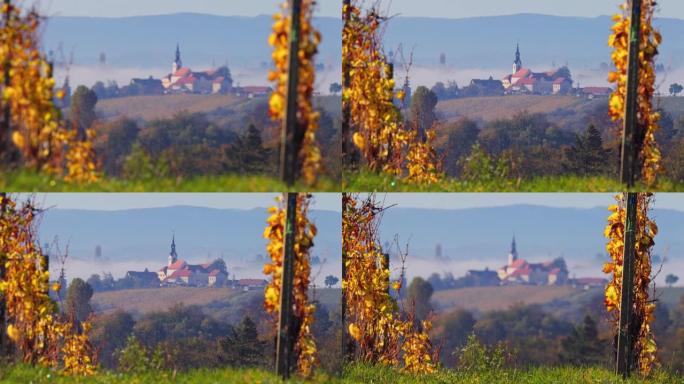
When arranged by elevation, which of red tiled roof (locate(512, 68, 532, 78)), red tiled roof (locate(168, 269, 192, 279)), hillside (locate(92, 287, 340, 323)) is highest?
red tiled roof (locate(512, 68, 532, 78))

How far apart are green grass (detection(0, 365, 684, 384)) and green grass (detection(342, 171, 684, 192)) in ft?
3.58

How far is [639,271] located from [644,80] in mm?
1138

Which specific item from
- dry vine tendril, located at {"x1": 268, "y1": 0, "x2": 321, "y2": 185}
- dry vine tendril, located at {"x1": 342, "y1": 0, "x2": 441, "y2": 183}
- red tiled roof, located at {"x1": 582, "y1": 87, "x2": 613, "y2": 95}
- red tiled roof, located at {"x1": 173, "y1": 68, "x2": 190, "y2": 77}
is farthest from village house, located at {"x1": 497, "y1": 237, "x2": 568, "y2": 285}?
red tiled roof, located at {"x1": 173, "y1": 68, "x2": 190, "y2": 77}

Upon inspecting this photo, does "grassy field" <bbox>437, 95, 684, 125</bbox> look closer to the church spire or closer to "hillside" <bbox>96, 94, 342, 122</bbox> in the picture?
"hillside" <bbox>96, 94, 342, 122</bbox>

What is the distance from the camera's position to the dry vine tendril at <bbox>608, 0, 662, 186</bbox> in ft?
31.8

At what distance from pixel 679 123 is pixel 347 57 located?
77.7 inches

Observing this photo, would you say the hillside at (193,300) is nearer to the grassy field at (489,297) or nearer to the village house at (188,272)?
the village house at (188,272)

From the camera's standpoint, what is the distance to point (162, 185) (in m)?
9.38

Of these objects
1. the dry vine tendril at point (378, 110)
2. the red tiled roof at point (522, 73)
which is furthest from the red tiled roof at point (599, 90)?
the dry vine tendril at point (378, 110)

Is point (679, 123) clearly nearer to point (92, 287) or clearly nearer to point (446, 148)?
point (446, 148)

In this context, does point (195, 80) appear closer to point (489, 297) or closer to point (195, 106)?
point (195, 106)

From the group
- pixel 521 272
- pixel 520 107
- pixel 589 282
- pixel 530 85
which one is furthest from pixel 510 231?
pixel 530 85

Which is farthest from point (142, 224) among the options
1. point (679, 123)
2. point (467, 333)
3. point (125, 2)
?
point (679, 123)

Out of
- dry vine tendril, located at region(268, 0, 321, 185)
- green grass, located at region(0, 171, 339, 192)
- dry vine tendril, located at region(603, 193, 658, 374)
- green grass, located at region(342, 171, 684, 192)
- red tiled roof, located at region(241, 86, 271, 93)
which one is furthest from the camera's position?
dry vine tendril, located at region(603, 193, 658, 374)
